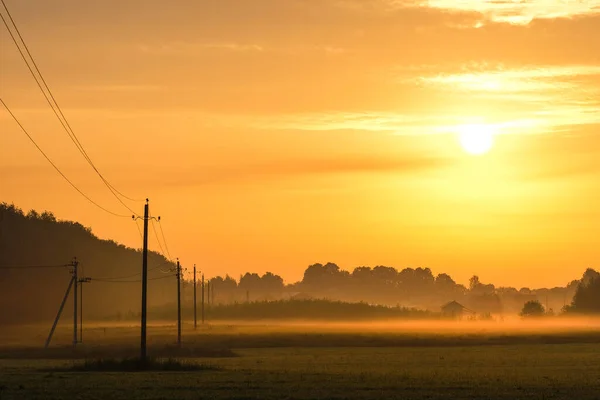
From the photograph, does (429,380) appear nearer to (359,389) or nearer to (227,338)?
(359,389)

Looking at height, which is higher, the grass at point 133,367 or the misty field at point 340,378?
the grass at point 133,367

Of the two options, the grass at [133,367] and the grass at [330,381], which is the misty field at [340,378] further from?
the grass at [133,367]

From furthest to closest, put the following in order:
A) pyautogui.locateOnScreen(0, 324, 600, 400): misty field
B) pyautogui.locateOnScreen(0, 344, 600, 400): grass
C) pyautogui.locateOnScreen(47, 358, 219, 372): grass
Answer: pyautogui.locateOnScreen(47, 358, 219, 372): grass → pyautogui.locateOnScreen(0, 324, 600, 400): misty field → pyautogui.locateOnScreen(0, 344, 600, 400): grass

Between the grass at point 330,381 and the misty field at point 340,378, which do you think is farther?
the misty field at point 340,378

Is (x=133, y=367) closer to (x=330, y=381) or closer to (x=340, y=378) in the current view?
(x=340, y=378)

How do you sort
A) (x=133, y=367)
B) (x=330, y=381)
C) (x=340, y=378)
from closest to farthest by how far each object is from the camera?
1. (x=330, y=381)
2. (x=340, y=378)
3. (x=133, y=367)

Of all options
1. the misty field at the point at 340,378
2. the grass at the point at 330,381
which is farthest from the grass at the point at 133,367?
the grass at the point at 330,381

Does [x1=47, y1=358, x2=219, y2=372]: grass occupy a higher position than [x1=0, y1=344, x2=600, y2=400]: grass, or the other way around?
[x1=47, y1=358, x2=219, y2=372]: grass

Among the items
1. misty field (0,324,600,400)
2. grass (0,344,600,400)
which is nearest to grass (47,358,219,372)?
misty field (0,324,600,400)

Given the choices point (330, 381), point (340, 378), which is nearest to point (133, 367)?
point (340, 378)

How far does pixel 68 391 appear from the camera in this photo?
52500 mm

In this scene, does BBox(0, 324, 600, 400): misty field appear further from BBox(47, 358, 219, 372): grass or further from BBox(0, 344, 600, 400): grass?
BBox(47, 358, 219, 372): grass

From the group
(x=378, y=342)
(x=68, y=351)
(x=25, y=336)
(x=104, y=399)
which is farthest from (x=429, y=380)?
(x=25, y=336)

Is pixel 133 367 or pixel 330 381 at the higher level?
pixel 133 367
